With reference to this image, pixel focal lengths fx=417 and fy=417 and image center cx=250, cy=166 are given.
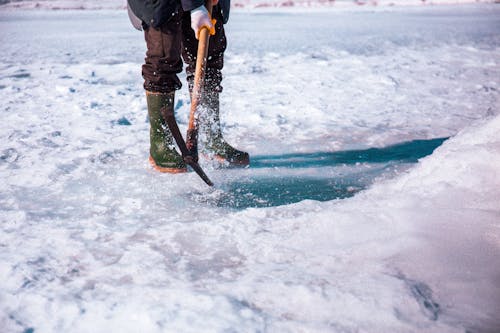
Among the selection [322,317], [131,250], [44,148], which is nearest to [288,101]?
[44,148]

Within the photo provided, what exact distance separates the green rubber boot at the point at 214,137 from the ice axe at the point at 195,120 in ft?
0.77

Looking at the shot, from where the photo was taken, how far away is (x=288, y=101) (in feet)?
11.9

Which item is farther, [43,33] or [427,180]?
[43,33]

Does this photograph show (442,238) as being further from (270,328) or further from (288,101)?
(288,101)

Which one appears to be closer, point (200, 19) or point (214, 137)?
point (200, 19)

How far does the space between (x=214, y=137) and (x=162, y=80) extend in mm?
436

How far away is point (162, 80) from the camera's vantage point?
204 centimetres

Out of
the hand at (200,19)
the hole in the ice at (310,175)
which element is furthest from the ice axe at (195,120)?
the hole in the ice at (310,175)

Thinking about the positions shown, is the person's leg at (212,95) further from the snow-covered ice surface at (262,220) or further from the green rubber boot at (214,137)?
the snow-covered ice surface at (262,220)

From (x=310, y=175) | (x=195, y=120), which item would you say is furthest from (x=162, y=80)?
(x=310, y=175)

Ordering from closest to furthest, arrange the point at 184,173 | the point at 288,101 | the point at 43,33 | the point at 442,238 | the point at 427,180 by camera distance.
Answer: the point at 442,238 → the point at 427,180 → the point at 184,173 → the point at 288,101 → the point at 43,33

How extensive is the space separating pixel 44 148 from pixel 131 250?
1367 mm

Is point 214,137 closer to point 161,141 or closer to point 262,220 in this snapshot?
point 161,141

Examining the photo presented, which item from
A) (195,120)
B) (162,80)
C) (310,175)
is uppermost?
(162,80)
